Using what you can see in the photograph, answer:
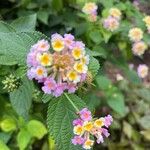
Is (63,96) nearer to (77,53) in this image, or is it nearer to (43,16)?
(77,53)

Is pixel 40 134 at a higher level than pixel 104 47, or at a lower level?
lower

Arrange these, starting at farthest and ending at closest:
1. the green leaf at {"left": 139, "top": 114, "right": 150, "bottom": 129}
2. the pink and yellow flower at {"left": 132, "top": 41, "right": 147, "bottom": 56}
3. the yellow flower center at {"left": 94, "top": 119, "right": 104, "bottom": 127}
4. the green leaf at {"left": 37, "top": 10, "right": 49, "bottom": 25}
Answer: the green leaf at {"left": 139, "top": 114, "right": 150, "bottom": 129} → the pink and yellow flower at {"left": 132, "top": 41, "right": 147, "bottom": 56} → the green leaf at {"left": 37, "top": 10, "right": 49, "bottom": 25} → the yellow flower center at {"left": 94, "top": 119, "right": 104, "bottom": 127}

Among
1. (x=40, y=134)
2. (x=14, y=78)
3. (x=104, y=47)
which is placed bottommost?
(x=40, y=134)

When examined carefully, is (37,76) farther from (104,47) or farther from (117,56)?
(117,56)

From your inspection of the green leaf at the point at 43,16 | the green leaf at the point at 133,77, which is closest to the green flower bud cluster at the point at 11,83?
the green leaf at the point at 43,16

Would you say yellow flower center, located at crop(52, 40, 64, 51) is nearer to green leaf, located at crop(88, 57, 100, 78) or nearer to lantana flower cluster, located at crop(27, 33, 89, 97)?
lantana flower cluster, located at crop(27, 33, 89, 97)

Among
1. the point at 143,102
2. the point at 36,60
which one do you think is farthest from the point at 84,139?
the point at 143,102

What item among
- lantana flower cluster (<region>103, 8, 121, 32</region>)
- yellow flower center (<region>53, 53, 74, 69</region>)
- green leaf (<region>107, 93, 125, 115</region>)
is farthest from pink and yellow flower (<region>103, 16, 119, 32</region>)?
yellow flower center (<region>53, 53, 74, 69</region>)

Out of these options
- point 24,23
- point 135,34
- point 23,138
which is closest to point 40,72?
point 24,23
